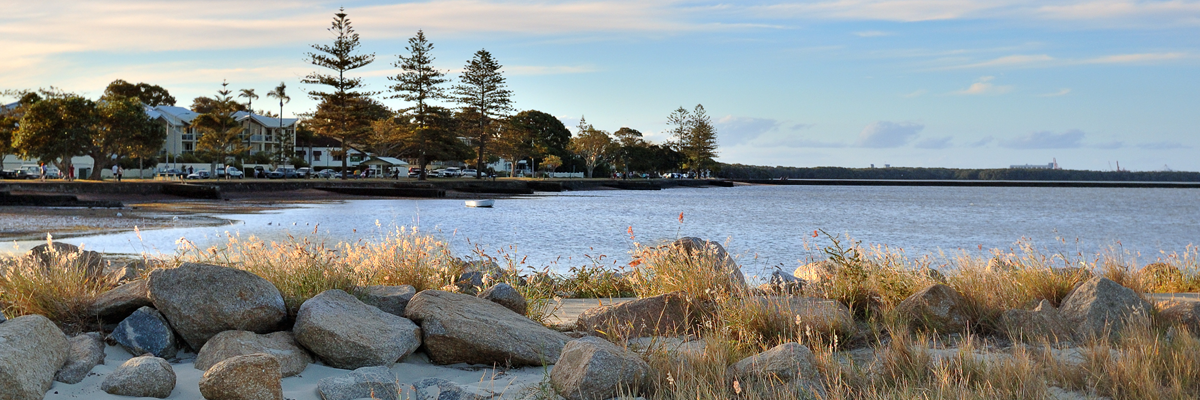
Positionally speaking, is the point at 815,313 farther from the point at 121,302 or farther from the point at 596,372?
the point at 121,302

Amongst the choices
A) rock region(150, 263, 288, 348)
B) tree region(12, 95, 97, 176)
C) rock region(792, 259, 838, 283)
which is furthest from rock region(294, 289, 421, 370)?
tree region(12, 95, 97, 176)

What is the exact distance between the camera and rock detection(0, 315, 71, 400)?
471 centimetres

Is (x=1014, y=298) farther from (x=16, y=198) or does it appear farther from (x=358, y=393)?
(x=16, y=198)

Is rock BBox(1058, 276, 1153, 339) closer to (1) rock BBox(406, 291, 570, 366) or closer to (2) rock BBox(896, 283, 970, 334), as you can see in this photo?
(2) rock BBox(896, 283, 970, 334)

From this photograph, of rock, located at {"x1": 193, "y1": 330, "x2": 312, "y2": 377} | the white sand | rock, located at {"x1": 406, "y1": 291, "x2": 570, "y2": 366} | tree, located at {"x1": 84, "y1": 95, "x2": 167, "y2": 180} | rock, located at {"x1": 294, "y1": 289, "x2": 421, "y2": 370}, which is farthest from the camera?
tree, located at {"x1": 84, "y1": 95, "x2": 167, "y2": 180}

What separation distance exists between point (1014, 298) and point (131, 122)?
2592 inches

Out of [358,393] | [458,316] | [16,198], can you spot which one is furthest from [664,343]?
[16,198]

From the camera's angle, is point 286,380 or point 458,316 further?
point 458,316

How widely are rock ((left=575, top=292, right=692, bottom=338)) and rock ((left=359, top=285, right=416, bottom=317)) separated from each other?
4.87ft

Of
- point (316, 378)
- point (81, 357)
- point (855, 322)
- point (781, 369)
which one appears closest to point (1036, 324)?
point (855, 322)

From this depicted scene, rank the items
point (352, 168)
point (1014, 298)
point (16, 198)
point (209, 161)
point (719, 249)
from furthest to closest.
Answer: point (352, 168), point (209, 161), point (16, 198), point (719, 249), point (1014, 298)

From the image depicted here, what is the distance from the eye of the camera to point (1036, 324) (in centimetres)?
678

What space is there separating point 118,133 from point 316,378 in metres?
63.9

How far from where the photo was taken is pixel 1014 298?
7598 mm
